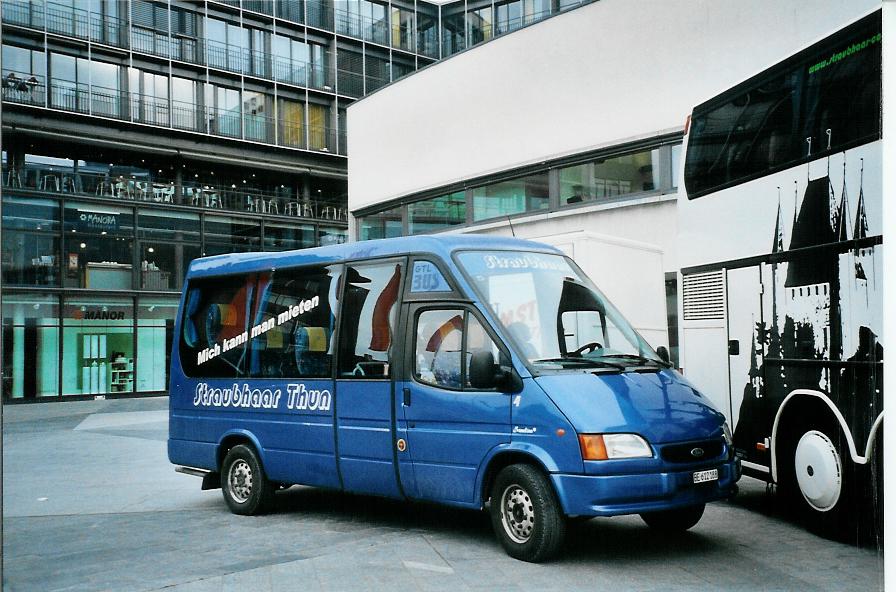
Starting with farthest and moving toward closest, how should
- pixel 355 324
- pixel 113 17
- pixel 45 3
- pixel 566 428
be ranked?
1. pixel 113 17
2. pixel 45 3
3. pixel 355 324
4. pixel 566 428

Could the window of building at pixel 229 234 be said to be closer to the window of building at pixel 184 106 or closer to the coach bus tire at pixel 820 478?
the window of building at pixel 184 106

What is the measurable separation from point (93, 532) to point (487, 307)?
4554 millimetres

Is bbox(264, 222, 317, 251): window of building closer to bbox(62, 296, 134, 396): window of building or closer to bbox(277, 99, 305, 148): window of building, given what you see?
bbox(277, 99, 305, 148): window of building

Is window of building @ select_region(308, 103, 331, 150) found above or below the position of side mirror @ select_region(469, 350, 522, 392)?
above

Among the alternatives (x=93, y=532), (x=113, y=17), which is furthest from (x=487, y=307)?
(x=113, y=17)

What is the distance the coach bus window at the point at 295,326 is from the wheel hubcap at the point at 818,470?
4.25m

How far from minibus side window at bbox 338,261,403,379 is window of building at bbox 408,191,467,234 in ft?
32.4

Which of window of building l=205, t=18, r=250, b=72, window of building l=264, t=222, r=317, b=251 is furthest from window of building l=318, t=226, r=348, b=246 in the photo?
window of building l=205, t=18, r=250, b=72

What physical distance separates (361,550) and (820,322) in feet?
13.2

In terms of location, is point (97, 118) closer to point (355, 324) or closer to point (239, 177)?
point (239, 177)

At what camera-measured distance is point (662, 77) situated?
47.6 ft

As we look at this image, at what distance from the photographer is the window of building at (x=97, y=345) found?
94.1ft

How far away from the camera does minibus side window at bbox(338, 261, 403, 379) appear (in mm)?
8477

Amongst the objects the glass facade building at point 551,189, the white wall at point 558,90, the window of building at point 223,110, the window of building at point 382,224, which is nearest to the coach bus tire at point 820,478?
the white wall at point 558,90
